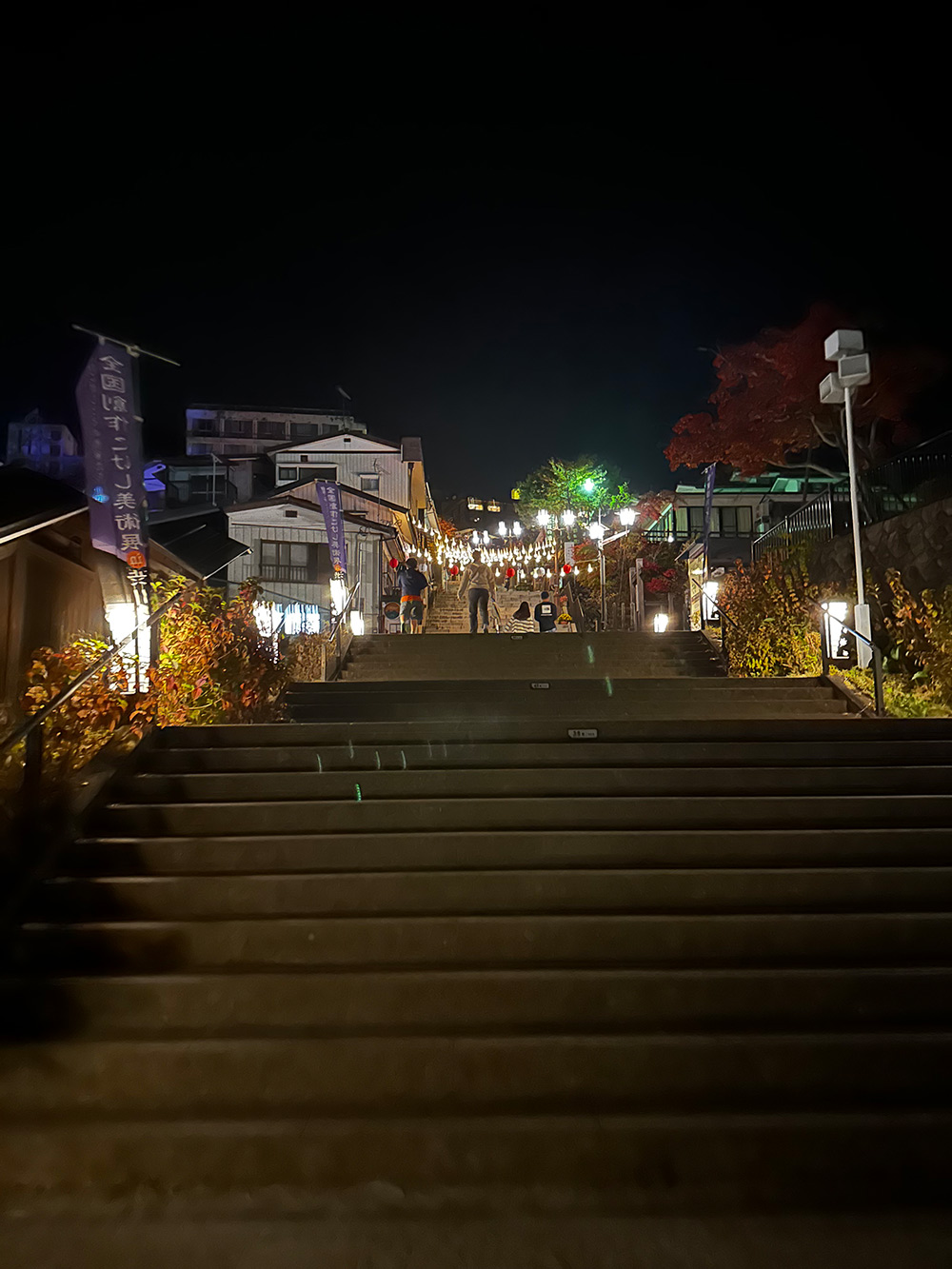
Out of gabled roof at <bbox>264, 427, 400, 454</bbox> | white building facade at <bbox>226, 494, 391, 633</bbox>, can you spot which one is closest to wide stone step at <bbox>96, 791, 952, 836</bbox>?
white building facade at <bbox>226, 494, 391, 633</bbox>

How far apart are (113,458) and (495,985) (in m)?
7.10

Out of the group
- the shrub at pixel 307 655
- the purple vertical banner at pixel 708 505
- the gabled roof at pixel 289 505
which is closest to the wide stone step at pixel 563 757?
the shrub at pixel 307 655

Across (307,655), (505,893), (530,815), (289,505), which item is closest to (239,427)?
(289,505)

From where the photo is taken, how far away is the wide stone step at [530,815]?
4922 millimetres

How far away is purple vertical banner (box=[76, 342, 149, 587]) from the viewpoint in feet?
25.7

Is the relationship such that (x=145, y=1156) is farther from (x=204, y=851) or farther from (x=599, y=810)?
(x=599, y=810)

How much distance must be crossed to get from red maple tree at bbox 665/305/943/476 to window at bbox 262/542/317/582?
12.8 metres

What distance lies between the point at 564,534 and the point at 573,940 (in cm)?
3561

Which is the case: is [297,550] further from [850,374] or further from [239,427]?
[239,427]

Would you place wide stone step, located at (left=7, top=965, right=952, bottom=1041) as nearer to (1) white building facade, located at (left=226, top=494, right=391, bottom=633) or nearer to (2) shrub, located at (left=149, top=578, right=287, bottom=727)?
(2) shrub, located at (left=149, top=578, right=287, bottom=727)

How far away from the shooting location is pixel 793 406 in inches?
682

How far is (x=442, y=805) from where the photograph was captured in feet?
16.5

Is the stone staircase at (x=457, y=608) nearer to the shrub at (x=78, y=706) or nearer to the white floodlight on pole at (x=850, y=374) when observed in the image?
the white floodlight on pole at (x=850, y=374)

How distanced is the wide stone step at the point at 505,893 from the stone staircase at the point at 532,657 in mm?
7663
